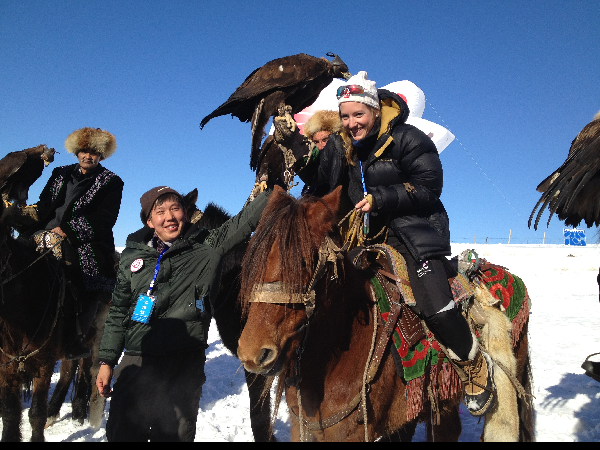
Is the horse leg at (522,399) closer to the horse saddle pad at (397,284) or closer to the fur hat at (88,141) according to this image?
the horse saddle pad at (397,284)

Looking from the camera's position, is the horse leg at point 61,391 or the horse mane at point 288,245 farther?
the horse leg at point 61,391

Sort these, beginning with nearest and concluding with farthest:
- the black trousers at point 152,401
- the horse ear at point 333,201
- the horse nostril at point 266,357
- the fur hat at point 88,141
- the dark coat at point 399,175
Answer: the horse nostril at point 266,357
the horse ear at point 333,201
the dark coat at point 399,175
the black trousers at point 152,401
the fur hat at point 88,141

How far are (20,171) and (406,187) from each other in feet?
13.4

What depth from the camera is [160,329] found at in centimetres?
281

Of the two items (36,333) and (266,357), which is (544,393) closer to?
(266,357)

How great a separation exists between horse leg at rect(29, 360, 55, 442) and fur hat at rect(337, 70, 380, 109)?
171 inches

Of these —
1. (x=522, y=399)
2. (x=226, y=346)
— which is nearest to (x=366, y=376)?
(x=522, y=399)

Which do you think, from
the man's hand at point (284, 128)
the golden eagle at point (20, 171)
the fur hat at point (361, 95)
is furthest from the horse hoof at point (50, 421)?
the fur hat at point (361, 95)

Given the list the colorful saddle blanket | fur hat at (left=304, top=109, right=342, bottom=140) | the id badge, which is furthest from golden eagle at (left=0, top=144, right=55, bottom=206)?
the colorful saddle blanket

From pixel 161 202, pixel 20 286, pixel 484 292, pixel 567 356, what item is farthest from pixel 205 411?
pixel 567 356

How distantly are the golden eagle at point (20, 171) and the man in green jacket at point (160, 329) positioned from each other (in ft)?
6.96

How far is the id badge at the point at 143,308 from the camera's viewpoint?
2.75 meters

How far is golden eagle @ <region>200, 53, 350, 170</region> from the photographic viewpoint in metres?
3.79

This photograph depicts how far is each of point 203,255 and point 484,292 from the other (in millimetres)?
2268
